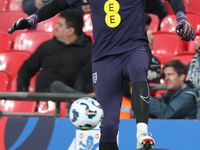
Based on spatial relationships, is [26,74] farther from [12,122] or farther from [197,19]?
[197,19]

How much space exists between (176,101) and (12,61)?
323 cm

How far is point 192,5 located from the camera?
7613 millimetres

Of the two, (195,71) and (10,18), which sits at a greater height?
(10,18)

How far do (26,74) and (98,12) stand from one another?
7.15 feet

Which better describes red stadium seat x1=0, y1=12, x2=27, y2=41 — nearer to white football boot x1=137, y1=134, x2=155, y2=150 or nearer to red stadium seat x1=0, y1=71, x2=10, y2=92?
red stadium seat x1=0, y1=71, x2=10, y2=92

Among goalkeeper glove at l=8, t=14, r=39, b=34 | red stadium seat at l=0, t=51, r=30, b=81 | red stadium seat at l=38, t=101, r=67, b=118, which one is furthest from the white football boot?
red stadium seat at l=0, t=51, r=30, b=81

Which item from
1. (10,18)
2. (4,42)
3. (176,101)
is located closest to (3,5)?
(10,18)

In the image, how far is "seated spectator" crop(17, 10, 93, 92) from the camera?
4102 millimetres

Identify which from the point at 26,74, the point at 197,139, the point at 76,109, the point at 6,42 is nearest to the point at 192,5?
the point at 6,42

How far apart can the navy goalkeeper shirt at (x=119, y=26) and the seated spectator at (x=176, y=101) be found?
1.36 metres

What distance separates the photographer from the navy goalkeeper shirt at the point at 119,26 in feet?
7.07

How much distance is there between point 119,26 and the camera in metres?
2.18

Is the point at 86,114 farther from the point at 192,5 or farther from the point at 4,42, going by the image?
the point at 192,5

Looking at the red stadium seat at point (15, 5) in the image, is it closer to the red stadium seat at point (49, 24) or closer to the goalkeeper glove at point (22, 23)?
the red stadium seat at point (49, 24)
